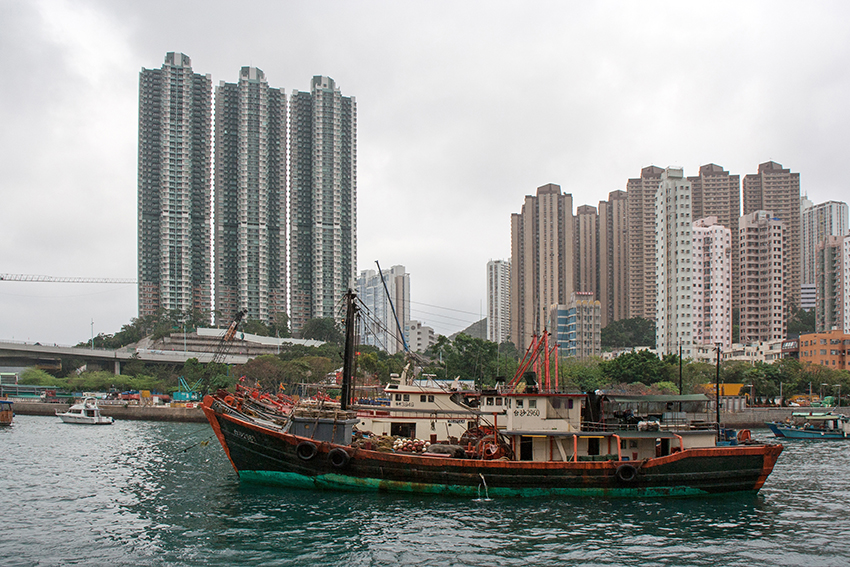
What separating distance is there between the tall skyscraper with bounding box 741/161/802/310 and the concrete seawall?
121 m

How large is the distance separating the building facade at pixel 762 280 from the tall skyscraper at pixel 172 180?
295 feet

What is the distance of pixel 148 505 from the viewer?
23297 millimetres

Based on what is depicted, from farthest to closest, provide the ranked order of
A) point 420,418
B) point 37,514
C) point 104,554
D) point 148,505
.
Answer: point 420,418 < point 148,505 < point 37,514 < point 104,554

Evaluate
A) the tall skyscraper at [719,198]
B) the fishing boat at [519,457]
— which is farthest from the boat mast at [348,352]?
the tall skyscraper at [719,198]

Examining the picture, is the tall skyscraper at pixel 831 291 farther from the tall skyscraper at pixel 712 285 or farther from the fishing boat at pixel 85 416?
the fishing boat at pixel 85 416

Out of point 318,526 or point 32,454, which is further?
point 32,454

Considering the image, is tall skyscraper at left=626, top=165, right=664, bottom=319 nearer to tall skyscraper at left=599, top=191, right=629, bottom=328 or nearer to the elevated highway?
tall skyscraper at left=599, top=191, right=629, bottom=328

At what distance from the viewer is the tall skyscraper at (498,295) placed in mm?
169500

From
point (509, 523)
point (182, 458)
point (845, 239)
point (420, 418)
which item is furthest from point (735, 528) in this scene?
point (845, 239)

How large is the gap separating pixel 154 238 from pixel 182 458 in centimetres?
8805

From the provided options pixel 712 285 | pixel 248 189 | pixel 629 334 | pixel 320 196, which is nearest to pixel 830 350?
pixel 712 285

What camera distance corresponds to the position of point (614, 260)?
14838 centimetres

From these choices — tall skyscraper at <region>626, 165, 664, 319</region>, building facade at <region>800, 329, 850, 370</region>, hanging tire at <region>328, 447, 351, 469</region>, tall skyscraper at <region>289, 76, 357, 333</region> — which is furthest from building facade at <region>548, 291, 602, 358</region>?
hanging tire at <region>328, 447, 351, 469</region>

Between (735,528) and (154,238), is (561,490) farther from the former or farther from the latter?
(154,238)
